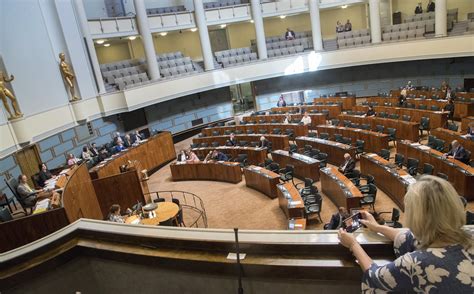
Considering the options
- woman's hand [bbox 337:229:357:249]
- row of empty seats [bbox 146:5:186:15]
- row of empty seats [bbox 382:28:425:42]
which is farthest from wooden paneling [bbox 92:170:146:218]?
row of empty seats [bbox 382:28:425:42]

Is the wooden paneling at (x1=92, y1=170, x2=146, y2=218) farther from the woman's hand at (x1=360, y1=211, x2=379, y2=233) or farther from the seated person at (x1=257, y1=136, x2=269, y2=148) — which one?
the woman's hand at (x1=360, y1=211, x2=379, y2=233)

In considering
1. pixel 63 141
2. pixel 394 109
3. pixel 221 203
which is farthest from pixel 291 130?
pixel 63 141

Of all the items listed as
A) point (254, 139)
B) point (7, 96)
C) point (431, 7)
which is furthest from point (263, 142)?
point (431, 7)

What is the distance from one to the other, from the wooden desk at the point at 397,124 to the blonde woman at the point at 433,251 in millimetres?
11647

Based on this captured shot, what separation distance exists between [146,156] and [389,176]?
374 inches

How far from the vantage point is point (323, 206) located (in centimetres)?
908

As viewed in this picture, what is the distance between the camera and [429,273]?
4.03 ft

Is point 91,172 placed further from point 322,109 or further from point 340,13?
point 340,13

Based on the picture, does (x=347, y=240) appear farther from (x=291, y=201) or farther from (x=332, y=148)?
(x=332, y=148)

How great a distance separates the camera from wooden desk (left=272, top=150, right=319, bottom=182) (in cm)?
1047

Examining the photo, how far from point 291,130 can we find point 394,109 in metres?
4.28

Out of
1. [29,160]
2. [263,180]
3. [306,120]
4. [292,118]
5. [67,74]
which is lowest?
[263,180]

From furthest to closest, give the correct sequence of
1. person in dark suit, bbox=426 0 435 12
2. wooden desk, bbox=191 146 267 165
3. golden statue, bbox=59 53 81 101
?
person in dark suit, bbox=426 0 435 12 < golden statue, bbox=59 53 81 101 < wooden desk, bbox=191 146 267 165

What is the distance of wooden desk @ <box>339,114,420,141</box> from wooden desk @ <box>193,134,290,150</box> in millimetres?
2923
